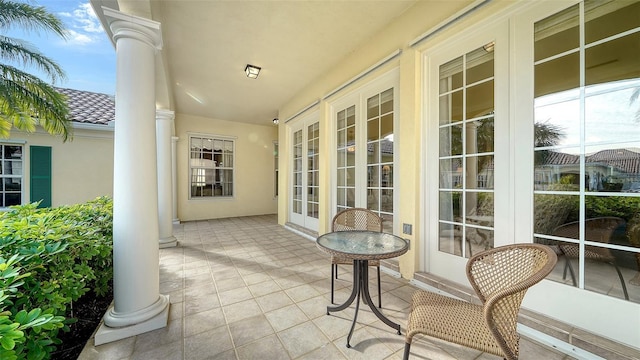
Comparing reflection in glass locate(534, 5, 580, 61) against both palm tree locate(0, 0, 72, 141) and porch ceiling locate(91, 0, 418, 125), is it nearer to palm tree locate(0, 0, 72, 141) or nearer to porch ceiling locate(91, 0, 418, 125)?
porch ceiling locate(91, 0, 418, 125)

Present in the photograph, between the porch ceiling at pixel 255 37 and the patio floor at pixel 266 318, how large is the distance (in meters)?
2.68

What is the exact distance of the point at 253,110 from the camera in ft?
20.5

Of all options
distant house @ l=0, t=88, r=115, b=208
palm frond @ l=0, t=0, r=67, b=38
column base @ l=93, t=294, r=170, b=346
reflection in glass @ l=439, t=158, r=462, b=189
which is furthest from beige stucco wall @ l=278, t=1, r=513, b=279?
distant house @ l=0, t=88, r=115, b=208

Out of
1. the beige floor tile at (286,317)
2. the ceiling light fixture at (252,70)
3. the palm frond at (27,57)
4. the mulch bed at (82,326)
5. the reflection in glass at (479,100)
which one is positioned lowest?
the mulch bed at (82,326)

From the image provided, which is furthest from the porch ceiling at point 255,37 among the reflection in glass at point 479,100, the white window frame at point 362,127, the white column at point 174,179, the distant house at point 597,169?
the distant house at point 597,169

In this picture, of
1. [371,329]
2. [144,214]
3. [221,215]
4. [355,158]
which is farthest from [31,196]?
[371,329]

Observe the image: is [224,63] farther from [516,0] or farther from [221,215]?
[221,215]

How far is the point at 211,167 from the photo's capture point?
7.16 metres

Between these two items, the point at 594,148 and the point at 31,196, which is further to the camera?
the point at 31,196

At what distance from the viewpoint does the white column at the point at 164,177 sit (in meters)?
4.06

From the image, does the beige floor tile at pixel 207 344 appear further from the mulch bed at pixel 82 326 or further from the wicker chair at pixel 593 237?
the wicker chair at pixel 593 237

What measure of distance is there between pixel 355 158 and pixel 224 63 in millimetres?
2700

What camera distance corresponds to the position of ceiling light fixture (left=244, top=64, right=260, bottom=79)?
387cm

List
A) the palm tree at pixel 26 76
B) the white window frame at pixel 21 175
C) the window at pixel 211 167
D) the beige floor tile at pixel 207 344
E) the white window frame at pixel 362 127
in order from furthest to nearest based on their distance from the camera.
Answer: the window at pixel 211 167 < the white window frame at pixel 21 175 < the palm tree at pixel 26 76 < the white window frame at pixel 362 127 < the beige floor tile at pixel 207 344
